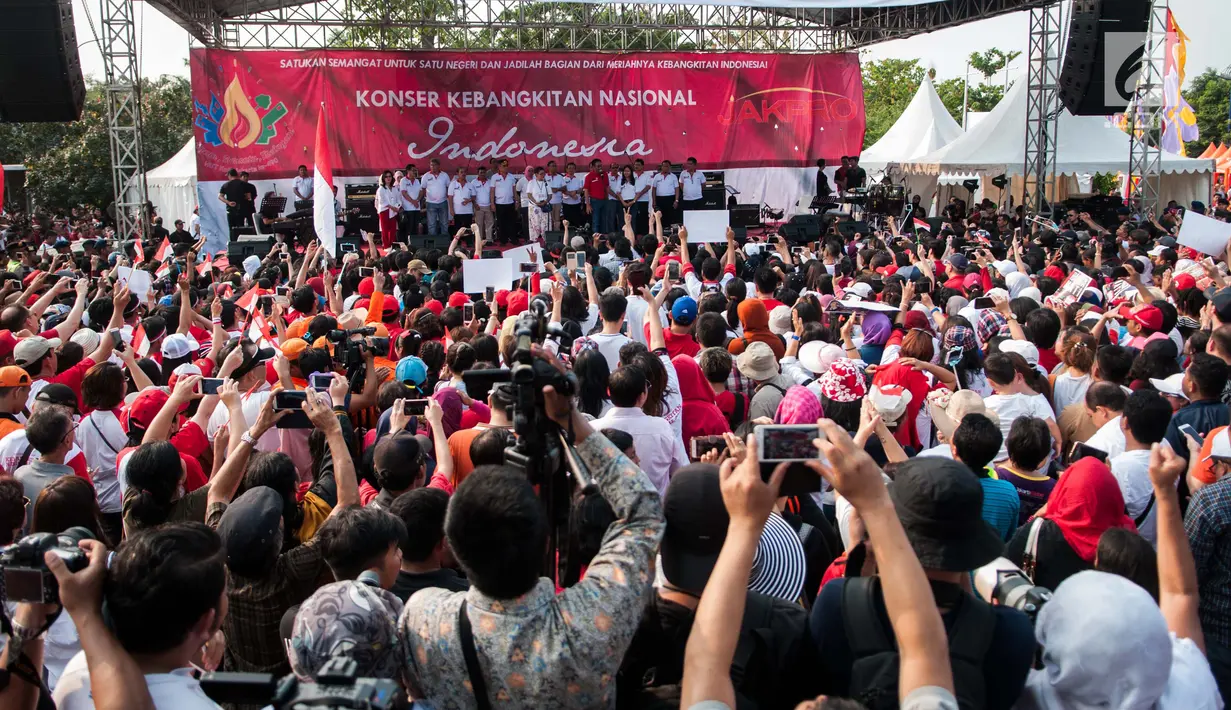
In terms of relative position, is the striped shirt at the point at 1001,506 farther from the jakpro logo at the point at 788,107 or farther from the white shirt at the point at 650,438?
the jakpro logo at the point at 788,107

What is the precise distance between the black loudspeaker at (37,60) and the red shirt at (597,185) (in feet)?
28.8

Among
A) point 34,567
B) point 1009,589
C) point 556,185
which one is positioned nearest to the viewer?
point 34,567

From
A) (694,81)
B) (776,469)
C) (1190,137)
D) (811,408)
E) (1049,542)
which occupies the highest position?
(694,81)

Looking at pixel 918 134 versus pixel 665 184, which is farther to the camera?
pixel 918 134

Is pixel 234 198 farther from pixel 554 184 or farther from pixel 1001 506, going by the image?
pixel 1001 506

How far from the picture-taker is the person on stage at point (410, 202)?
17.8 metres

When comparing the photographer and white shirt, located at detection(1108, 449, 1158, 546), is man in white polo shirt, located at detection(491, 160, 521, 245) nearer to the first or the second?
white shirt, located at detection(1108, 449, 1158, 546)

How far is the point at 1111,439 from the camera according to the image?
4.06 metres

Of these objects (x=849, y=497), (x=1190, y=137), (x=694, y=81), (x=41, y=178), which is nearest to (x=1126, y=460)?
(x=849, y=497)

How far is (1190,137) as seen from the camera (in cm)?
1992

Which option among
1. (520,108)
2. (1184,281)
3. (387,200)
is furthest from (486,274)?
(520,108)

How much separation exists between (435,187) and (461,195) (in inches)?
A: 18.3

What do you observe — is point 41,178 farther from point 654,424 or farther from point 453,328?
point 654,424

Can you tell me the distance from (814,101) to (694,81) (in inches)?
98.1
